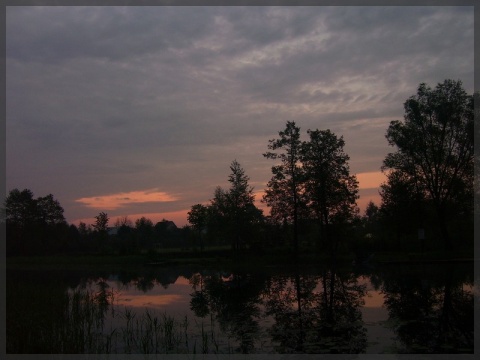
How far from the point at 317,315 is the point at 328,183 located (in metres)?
30.8

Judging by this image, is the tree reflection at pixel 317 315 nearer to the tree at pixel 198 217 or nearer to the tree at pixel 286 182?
the tree at pixel 286 182

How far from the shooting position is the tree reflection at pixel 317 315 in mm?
11789

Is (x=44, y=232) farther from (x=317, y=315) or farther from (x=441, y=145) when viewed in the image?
(x=317, y=315)

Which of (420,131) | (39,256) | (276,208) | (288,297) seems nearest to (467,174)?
(420,131)

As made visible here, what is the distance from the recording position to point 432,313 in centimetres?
1551

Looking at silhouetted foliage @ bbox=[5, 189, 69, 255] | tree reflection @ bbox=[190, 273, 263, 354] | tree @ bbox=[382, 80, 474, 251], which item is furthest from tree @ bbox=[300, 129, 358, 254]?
silhouetted foliage @ bbox=[5, 189, 69, 255]

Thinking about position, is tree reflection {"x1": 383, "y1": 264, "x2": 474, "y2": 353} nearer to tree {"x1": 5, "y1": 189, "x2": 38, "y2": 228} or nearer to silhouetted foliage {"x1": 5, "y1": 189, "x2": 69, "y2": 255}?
silhouetted foliage {"x1": 5, "y1": 189, "x2": 69, "y2": 255}

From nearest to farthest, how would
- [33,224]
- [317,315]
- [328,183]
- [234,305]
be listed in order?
[317,315] < [234,305] < [328,183] < [33,224]

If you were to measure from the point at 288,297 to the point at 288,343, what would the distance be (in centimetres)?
976

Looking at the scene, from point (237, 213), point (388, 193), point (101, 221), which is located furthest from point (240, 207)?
point (101, 221)

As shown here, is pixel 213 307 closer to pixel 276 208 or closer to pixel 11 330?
pixel 11 330

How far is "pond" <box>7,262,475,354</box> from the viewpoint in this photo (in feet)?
39.3

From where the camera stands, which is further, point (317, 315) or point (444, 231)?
point (444, 231)

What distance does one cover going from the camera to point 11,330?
1336cm
